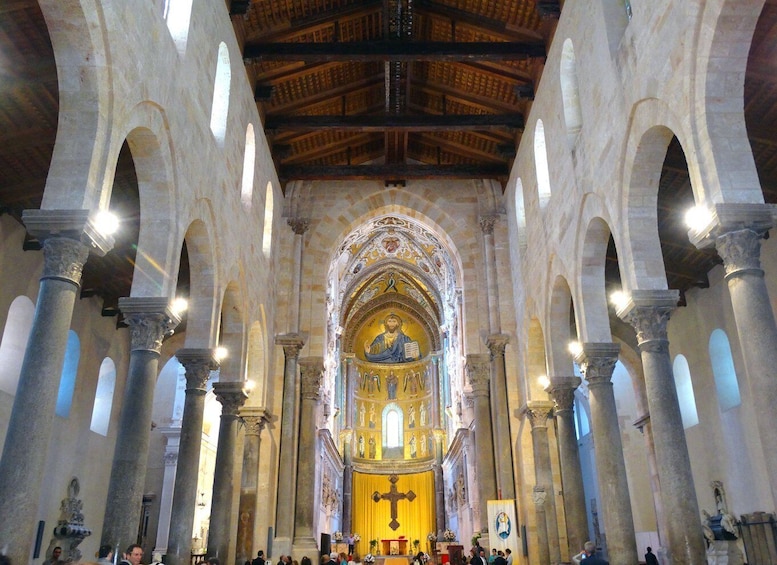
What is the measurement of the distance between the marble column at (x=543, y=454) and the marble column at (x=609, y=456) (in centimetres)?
446

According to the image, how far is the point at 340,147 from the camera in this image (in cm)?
2106

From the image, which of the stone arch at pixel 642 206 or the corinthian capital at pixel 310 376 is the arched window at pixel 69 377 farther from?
the stone arch at pixel 642 206

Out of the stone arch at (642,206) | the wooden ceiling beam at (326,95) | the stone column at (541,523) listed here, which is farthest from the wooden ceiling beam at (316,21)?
the stone column at (541,523)

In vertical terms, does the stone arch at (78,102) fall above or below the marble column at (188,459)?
above

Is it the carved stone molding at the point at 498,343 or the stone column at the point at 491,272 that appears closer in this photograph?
the carved stone molding at the point at 498,343

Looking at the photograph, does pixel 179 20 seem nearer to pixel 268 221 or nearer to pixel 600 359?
pixel 268 221

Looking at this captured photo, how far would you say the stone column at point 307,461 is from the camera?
57.5ft

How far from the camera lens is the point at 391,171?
789 inches

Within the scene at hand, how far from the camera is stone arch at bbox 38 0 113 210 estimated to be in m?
7.47

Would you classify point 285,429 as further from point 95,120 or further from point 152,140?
point 95,120

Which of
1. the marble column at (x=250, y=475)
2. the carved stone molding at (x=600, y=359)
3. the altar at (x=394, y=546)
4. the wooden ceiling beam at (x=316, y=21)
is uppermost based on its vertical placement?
the wooden ceiling beam at (x=316, y=21)

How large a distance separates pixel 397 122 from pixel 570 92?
5344 mm

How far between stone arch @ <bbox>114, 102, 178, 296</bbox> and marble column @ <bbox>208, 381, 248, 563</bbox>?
5.00 m

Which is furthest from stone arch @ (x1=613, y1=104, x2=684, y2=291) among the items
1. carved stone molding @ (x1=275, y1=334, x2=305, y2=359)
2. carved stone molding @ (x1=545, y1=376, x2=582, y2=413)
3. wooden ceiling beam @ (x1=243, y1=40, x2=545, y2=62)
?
carved stone molding @ (x1=275, y1=334, x2=305, y2=359)
